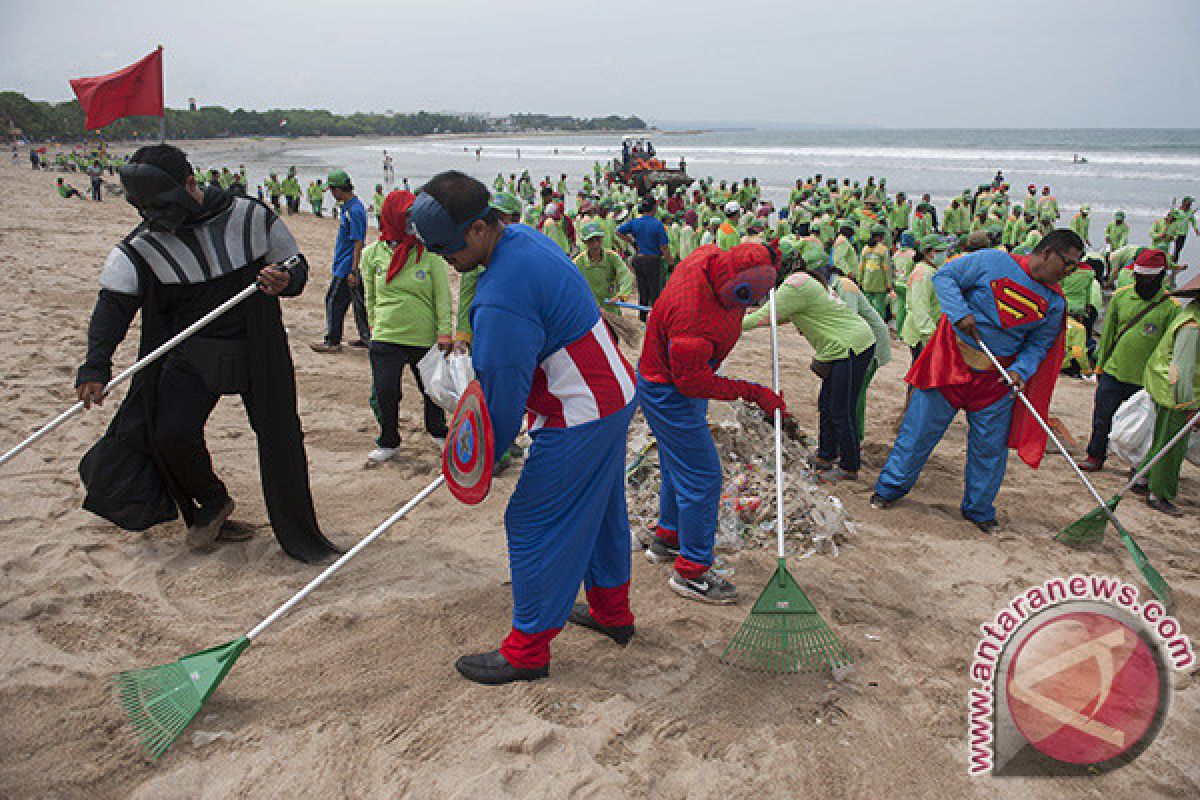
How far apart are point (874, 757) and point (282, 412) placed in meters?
2.93

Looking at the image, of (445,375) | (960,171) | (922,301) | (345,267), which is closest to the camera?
(445,375)

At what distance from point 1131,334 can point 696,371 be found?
429 cm

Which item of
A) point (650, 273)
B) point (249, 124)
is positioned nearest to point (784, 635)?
point (650, 273)

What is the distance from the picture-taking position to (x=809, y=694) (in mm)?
2854

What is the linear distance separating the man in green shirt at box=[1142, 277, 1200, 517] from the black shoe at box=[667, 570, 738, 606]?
11.5 feet

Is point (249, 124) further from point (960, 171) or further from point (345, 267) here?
point (345, 267)

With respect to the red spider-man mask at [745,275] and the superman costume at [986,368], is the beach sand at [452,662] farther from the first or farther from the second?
the red spider-man mask at [745,275]

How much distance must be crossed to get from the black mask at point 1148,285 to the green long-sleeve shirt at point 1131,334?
4cm

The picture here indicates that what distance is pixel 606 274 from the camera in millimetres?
6879

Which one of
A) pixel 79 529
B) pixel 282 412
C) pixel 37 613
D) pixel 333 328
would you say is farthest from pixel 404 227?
pixel 333 328

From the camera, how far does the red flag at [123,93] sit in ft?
14.0

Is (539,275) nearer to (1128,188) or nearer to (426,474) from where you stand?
(426,474)

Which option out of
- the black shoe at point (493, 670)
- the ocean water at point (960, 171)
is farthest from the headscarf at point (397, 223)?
the ocean water at point (960, 171)

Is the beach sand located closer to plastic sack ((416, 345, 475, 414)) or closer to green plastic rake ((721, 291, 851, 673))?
green plastic rake ((721, 291, 851, 673))
